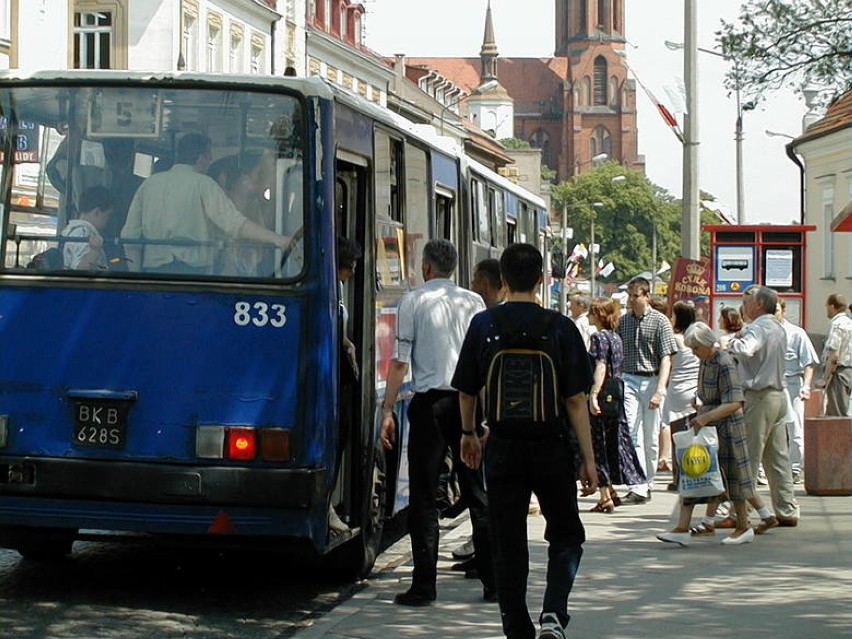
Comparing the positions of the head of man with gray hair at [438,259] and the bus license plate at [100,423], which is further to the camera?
the head of man with gray hair at [438,259]

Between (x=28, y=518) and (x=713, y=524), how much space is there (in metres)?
5.68

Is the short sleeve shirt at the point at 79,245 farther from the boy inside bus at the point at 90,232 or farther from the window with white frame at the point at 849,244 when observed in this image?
the window with white frame at the point at 849,244

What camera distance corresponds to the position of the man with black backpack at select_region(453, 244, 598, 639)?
774cm

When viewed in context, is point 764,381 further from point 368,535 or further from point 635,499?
point 368,535

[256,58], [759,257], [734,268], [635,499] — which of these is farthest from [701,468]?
A: [256,58]

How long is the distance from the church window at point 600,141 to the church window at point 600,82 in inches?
120

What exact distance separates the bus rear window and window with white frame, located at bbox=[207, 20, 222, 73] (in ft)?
147

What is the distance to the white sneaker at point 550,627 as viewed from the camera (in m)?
7.76

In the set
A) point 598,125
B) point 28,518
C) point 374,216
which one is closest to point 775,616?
point 374,216

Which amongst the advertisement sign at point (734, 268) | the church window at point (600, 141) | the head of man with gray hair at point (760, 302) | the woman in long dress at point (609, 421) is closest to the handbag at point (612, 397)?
the woman in long dress at point (609, 421)

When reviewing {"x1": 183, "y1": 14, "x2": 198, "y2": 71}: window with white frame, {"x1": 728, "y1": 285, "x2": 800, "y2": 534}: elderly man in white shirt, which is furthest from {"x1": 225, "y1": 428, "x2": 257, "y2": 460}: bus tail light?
{"x1": 183, "y1": 14, "x2": 198, "y2": 71}: window with white frame

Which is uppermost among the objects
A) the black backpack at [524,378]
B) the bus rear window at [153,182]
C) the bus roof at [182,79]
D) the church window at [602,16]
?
the church window at [602,16]

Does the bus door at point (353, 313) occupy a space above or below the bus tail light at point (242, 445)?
above

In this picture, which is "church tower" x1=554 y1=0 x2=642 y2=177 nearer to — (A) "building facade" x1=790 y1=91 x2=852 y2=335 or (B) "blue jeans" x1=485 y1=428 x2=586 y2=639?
(A) "building facade" x1=790 y1=91 x2=852 y2=335
